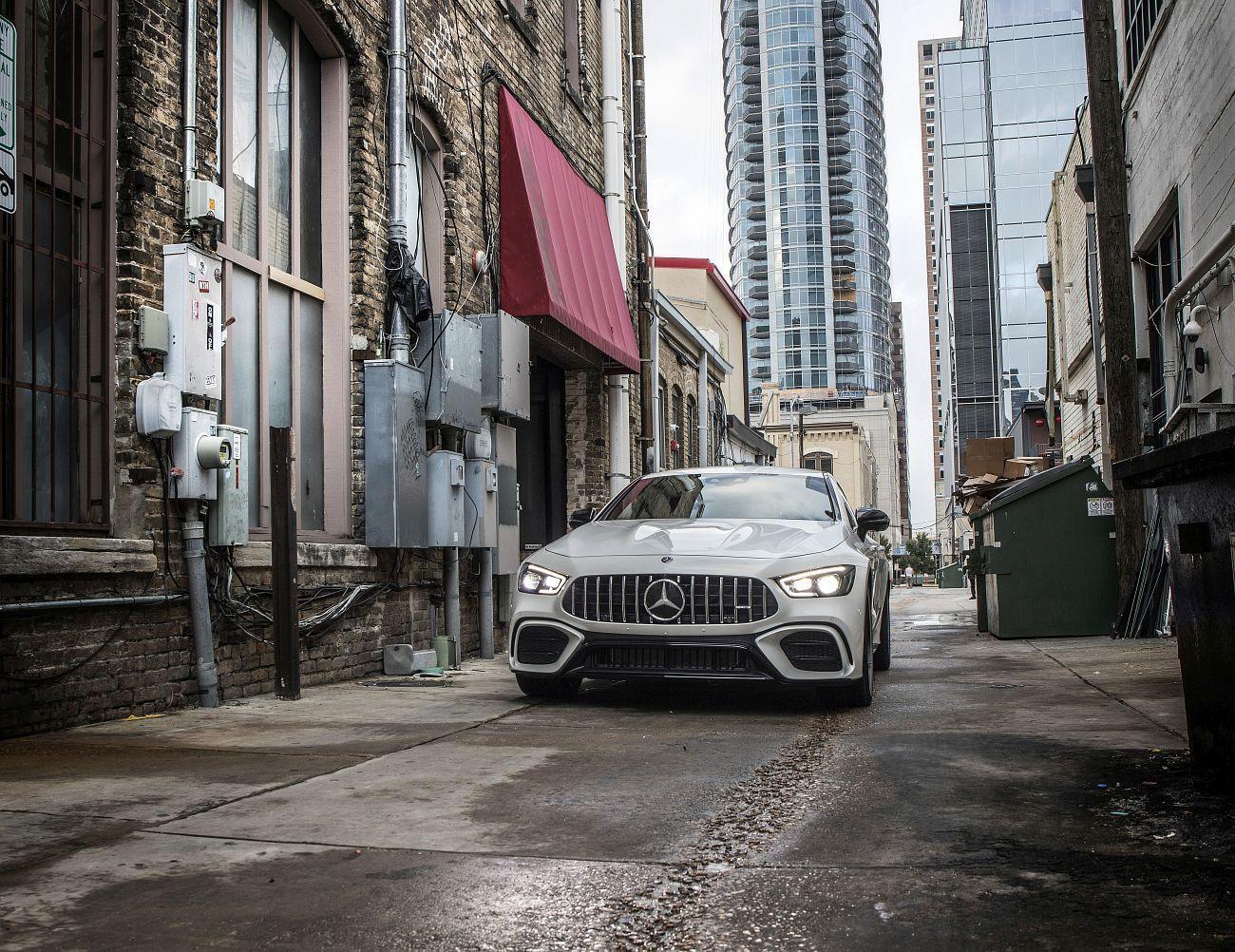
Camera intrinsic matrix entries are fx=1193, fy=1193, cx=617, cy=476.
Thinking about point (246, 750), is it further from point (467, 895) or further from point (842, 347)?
point (842, 347)

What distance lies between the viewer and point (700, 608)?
6.55 metres

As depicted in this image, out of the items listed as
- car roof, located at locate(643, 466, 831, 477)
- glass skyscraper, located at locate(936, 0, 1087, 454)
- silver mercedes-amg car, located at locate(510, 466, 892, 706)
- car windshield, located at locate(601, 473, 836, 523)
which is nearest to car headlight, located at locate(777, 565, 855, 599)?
silver mercedes-amg car, located at locate(510, 466, 892, 706)

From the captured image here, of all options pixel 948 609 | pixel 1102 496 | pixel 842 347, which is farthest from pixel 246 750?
pixel 842 347

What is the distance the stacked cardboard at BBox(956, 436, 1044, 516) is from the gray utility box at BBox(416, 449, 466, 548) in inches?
425

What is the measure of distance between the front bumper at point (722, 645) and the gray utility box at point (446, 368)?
3.73 meters

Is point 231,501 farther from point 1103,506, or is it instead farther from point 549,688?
point 1103,506

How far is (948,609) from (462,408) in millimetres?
15110

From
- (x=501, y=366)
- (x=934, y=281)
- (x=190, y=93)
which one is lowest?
(x=501, y=366)

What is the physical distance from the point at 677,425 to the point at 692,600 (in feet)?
57.7

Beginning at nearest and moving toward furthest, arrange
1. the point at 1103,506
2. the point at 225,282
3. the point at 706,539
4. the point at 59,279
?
1. the point at 59,279
2. the point at 706,539
3. the point at 225,282
4. the point at 1103,506

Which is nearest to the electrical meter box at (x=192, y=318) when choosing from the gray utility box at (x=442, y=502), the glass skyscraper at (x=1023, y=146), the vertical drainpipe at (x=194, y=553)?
the vertical drainpipe at (x=194, y=553)

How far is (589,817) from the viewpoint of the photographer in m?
3.93

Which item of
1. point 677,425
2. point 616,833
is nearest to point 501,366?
point 616,833

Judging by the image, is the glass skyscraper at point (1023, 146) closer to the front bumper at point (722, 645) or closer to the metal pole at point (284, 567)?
the front bumper at point (722, 645)
